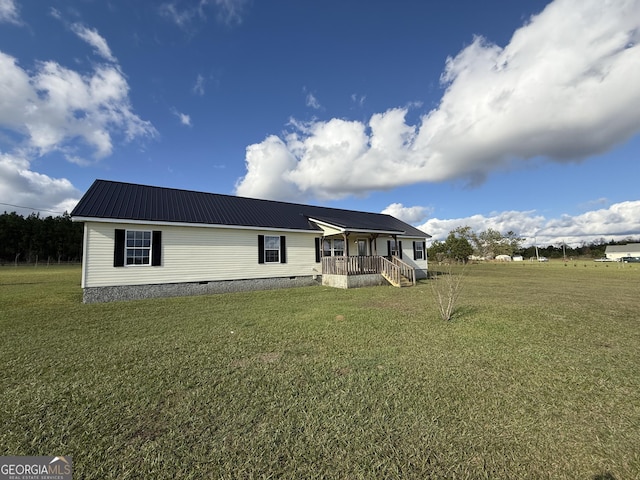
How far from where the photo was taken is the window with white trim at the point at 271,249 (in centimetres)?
1428

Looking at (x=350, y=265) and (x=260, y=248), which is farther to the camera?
(x=350, y=265)

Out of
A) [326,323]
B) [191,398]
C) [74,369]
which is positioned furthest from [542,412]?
[74,369]

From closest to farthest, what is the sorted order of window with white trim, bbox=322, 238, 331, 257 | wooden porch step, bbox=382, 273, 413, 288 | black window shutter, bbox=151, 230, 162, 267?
black window shutter, bbox=151, 230, 162, 267 < wooden porch step, bbox=382, 273, 413, 288 < window with white trim, bbox=322, 238, 331, 257

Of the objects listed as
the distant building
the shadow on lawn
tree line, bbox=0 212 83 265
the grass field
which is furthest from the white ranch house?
the distant building

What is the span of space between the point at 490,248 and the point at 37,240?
76.3m

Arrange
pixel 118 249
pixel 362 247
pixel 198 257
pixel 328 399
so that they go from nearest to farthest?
pixel 328 399 < pixel 118 249 < pixel 198 257 < pixel 362 247

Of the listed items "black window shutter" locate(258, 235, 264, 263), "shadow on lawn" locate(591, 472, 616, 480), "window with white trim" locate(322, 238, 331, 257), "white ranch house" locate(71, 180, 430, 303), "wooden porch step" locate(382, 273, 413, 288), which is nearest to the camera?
"shadow on lawn" locate(591, 472, 616, 480)

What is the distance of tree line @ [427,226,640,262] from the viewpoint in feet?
138

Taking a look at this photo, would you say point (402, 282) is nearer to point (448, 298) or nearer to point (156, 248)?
point (448, 298)

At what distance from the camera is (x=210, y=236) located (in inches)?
498

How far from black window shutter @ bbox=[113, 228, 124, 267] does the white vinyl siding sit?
0.39 ft

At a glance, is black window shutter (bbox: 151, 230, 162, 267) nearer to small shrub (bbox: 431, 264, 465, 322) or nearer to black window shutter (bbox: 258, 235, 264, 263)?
black window shutter (bbox: 258, 235, 264, 263)

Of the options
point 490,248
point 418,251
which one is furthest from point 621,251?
point 418,251

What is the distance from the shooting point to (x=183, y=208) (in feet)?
42.3
